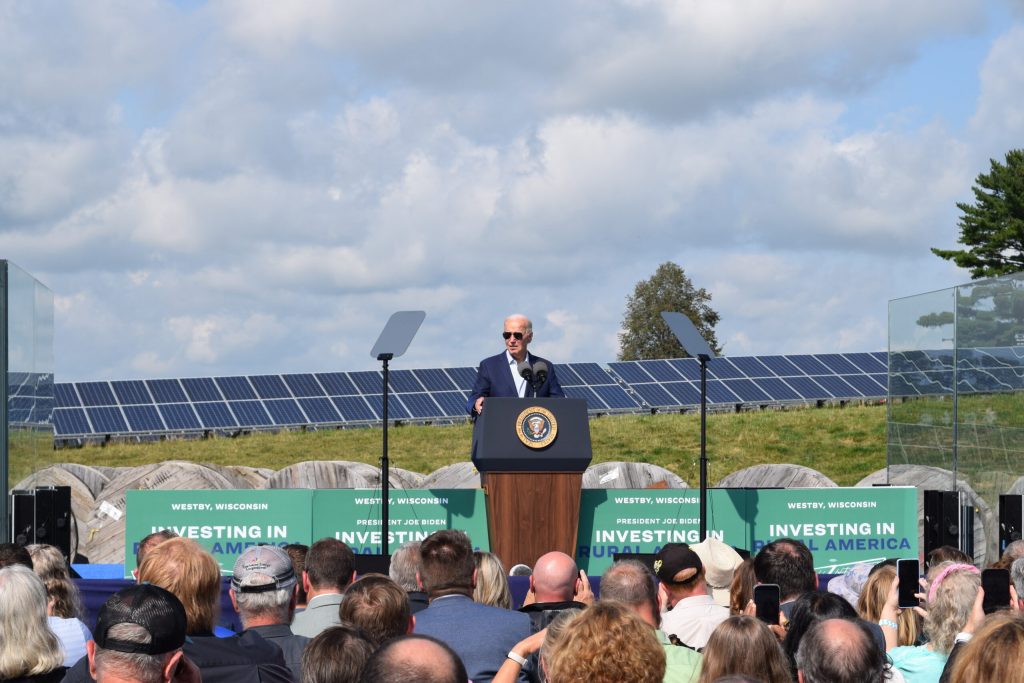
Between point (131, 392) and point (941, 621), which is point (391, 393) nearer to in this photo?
point (131, 392)

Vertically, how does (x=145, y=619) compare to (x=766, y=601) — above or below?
above

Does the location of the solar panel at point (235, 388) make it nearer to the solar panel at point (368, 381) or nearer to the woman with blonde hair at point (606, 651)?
the solar panel at point (368, 381)

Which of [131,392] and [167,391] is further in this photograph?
[167,391]

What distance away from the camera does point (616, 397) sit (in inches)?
1230

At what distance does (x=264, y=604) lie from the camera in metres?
5.02

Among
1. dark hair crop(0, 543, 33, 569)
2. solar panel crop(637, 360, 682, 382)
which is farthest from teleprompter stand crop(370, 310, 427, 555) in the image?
solar panel crop(637, 360, 682, 382)

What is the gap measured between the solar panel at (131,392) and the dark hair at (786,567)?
26.8 m

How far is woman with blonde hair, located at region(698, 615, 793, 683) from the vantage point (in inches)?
155

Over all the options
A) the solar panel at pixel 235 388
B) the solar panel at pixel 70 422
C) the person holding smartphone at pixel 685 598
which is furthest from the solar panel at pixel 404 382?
the person holding smartphone at pixel 685 598

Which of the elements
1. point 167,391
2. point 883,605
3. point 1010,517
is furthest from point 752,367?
point 883,605

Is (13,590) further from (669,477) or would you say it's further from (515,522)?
(669,477)

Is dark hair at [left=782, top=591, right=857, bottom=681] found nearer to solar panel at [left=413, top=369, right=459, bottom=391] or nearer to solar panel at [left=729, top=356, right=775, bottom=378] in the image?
solar panel at [left=413, top=369, right=459, bottom=391]

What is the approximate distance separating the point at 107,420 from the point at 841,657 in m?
27.4

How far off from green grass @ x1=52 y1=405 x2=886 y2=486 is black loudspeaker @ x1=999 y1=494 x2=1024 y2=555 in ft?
41.0
